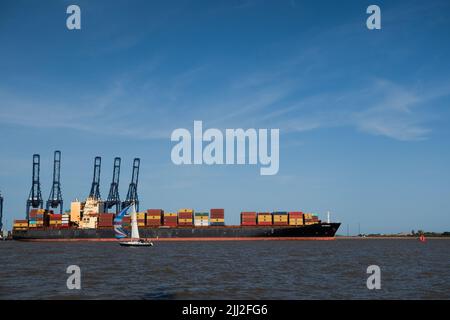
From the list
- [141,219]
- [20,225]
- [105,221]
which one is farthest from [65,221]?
[141,219]

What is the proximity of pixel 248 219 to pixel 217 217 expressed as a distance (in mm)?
8939

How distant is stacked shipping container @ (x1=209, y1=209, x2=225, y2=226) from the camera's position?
388ft

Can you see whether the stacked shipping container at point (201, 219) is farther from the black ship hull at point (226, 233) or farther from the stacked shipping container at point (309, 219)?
the stacked shipping container at point (309, 219)

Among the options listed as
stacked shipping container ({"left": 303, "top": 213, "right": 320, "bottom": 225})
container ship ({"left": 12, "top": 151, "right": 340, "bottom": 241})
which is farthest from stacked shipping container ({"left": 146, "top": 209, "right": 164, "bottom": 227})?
stacked shipping container ({"left": 303, "top": 213, "right": 320, "bottom": 225})

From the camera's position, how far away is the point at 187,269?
3650 centimetres

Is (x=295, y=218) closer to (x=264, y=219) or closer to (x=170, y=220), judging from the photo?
(x=264, y=219)

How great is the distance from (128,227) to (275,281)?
312 feet

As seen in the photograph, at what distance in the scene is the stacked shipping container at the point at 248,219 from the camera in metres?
115

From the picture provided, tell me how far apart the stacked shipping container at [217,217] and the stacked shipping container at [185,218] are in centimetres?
537

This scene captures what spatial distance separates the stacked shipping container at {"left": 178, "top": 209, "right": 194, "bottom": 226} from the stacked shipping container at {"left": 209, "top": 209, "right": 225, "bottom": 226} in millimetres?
5371

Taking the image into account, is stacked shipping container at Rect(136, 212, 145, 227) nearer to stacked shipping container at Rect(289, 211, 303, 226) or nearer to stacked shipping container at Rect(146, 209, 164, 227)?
stacked shipping container at Rect(146, 209, 164, 227)
